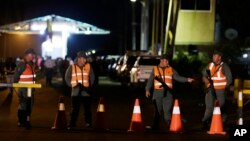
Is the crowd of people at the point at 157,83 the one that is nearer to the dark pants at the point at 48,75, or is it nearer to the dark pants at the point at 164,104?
the dark pants at the point at 164,104

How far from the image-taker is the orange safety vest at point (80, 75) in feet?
51.4

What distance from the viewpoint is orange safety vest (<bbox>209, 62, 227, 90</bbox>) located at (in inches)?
604

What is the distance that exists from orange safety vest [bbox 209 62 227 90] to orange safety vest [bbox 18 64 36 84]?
408cm

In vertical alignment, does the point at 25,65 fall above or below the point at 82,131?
above

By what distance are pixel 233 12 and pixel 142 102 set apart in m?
20.6

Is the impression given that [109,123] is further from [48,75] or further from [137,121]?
[48,75]

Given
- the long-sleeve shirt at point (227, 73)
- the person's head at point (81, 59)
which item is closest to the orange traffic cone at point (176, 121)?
the long-sleeve shirt at point (227, 73)

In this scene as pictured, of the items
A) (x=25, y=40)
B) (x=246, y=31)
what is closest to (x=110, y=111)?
(x=246, y=31)

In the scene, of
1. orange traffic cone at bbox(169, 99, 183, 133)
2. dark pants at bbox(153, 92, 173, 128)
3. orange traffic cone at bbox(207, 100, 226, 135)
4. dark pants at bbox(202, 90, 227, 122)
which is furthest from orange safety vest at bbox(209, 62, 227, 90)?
orange traffic cone at bbox(169, 99, 183, 133)

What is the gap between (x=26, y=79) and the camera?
51.8ft

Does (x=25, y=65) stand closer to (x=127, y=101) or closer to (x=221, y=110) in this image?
(x=221, y=110)

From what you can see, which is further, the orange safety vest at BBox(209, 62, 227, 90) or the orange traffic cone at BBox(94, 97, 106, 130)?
the orange safety vest at BBox(209, 62, 227, 90)

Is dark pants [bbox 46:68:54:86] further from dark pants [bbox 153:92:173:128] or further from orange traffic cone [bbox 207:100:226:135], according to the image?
orange traffic cone [bbox 207:100:226:135]

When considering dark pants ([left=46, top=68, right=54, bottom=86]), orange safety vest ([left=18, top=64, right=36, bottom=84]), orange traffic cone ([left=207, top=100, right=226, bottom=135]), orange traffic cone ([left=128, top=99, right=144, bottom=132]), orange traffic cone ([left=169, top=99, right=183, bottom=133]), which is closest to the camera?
orange traffic cone ([left=207, top=100, right=226, bottom=135])
